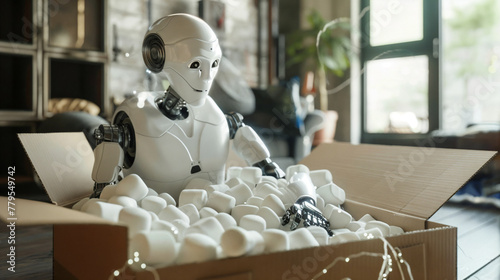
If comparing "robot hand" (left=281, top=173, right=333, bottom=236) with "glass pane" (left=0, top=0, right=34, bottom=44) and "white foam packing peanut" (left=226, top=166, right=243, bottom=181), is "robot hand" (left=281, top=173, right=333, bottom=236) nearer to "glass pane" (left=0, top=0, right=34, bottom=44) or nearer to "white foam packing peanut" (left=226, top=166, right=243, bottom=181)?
"white foam packing peanut" (left=226, top=166, right=243, bottom=181)

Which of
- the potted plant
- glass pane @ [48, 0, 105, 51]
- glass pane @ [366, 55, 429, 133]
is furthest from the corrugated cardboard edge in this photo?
glass pane @ [366, 55, 429, 133]

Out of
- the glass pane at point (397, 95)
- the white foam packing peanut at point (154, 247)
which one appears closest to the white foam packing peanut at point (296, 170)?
the white foam packing peanut at point (154, 247)

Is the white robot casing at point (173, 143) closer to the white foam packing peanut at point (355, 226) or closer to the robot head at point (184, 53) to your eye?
the robot head at point (184, 53)

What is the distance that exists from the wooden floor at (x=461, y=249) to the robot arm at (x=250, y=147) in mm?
478

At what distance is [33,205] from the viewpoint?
2.10 feet

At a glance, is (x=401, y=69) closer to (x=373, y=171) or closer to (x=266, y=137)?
(x=266, y=137)

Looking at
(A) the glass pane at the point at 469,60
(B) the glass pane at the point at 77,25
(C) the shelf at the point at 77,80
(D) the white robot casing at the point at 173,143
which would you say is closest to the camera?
(D) the white robot casing at the point at 173,143

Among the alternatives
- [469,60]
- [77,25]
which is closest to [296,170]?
[77,25]

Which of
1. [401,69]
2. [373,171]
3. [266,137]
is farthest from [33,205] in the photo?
[401,69]

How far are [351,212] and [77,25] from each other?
2275 mm

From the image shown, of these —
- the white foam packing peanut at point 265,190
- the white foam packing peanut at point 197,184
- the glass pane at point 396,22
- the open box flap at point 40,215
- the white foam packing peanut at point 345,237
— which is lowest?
the white foam packing peanut at point 345,237

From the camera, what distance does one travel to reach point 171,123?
0.94 meters

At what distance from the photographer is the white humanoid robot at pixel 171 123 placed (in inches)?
35.1

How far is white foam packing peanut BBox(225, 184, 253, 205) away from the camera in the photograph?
0.93m
